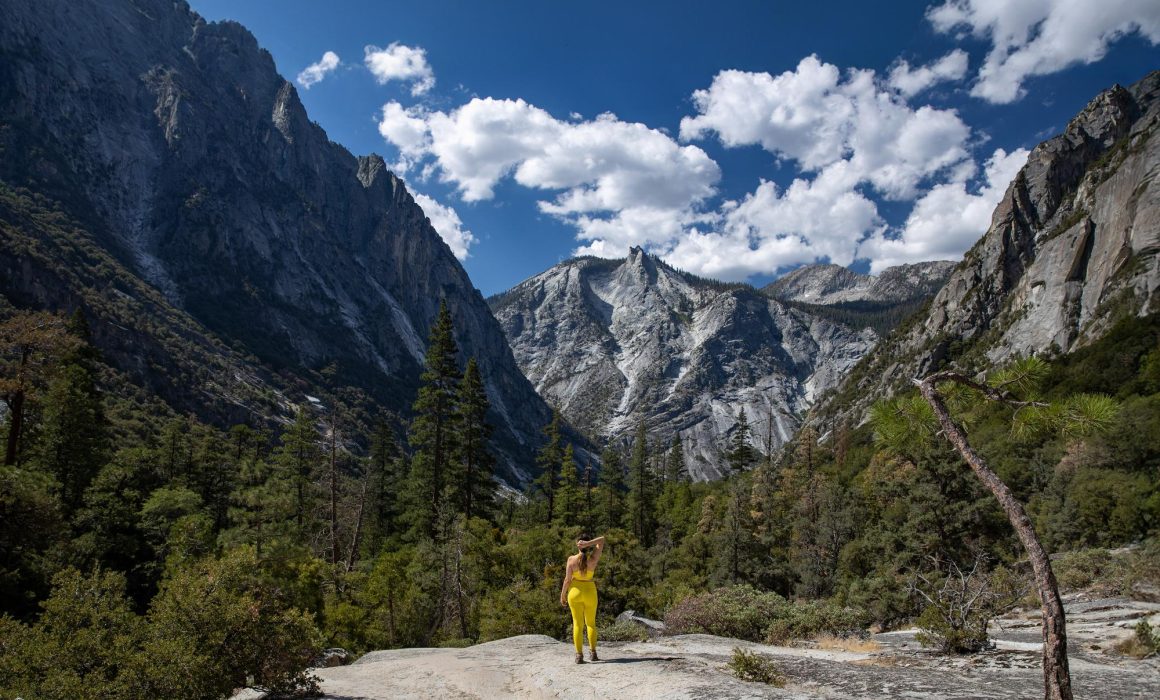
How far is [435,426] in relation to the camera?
95.1 ft

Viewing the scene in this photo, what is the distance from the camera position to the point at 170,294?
154 m

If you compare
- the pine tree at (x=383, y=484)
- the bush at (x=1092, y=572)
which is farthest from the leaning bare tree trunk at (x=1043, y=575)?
the pine tree at (x=383, y=484)

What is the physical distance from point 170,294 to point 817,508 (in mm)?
169500

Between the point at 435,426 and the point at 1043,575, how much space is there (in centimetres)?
2676

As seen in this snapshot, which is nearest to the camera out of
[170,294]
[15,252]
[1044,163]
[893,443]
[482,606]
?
[893,443]

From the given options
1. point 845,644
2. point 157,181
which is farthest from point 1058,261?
point 157,181

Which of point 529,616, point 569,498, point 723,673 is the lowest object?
point 529,616

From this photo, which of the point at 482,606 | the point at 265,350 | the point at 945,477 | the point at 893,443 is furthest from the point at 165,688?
the point at 265,350

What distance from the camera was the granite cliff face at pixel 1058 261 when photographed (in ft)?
244

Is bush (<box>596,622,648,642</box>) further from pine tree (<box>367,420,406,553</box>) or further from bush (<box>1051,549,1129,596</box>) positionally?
pine tree (<box>367,420,406,553</box>)

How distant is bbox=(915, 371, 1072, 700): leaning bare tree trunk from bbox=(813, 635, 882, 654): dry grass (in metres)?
6.34

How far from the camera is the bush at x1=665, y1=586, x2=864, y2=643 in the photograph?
13.3 metres

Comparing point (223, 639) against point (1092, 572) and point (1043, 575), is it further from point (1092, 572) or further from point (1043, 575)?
point (1092, 572)

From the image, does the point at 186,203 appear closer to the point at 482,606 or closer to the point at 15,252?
the point at 15,252
